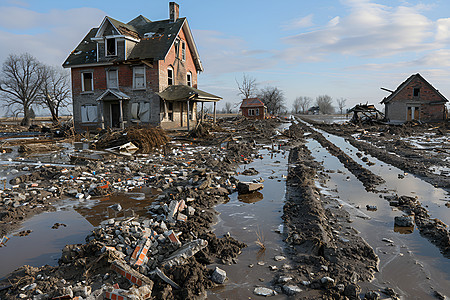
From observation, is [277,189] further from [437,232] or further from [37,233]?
[37,233]

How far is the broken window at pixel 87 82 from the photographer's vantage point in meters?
23.8

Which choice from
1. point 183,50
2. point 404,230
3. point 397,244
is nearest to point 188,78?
point 183,50

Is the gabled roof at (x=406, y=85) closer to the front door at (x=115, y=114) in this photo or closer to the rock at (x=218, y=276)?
the front door at (x=115, y=114)

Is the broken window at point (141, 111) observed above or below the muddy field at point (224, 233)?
above

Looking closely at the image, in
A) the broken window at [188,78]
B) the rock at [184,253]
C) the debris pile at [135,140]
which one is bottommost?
the rock at [184,253]

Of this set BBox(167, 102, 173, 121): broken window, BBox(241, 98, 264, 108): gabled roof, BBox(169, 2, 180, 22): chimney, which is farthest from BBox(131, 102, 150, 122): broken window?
BBox(241, 98, 264, 108): gabled roof

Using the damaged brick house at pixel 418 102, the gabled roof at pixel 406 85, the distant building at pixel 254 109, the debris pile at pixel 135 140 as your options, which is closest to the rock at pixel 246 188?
the debris pile at pixel 135 140

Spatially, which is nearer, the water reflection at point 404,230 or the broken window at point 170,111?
the water reflection at point 404,230

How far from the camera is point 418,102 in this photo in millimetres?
35969

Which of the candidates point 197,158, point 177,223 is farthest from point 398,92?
point 177,223

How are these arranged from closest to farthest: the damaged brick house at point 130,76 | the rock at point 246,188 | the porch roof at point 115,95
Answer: the rock at point 246,188
the porch roof at point 115,95
the damaged brick house at point 130,76

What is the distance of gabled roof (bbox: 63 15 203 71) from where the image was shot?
2259cm

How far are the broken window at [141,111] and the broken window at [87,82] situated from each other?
433 centimetres

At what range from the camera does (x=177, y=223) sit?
5.02 m
